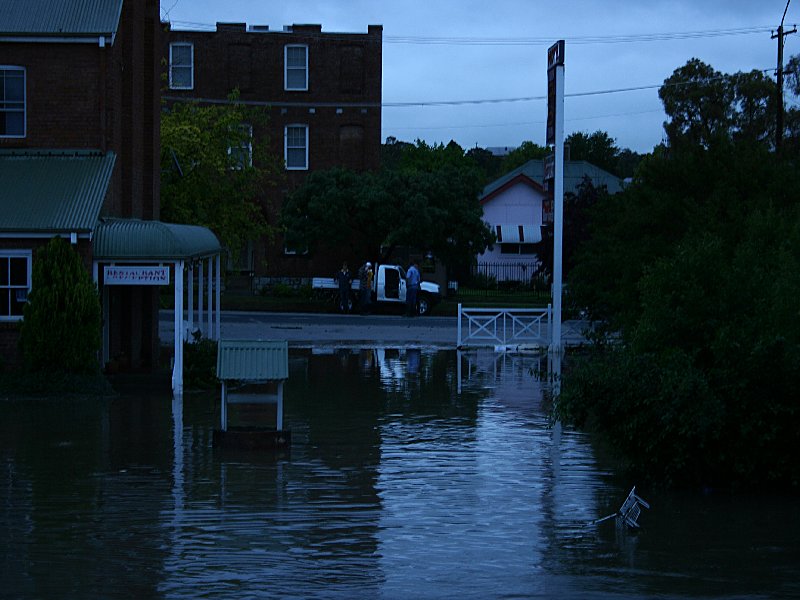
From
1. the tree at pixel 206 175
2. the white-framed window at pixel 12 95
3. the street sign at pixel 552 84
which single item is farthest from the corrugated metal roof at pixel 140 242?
the street sign at pixel 552 84

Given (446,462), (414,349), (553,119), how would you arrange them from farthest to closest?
1. (414,349)
2. (553,119)
3. (446,462)

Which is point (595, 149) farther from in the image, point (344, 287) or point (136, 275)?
point (136, 275)

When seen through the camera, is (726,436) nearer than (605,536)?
No

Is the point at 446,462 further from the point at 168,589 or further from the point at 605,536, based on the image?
the point at 168,589

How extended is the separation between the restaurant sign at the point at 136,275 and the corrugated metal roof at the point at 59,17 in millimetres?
4436

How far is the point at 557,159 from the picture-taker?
28.5 m

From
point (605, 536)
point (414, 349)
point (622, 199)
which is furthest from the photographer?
point (414, 349)

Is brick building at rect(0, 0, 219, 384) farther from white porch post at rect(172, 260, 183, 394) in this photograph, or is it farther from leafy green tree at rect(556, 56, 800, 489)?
leafy green tree at rect(556, 56, 800, 489)

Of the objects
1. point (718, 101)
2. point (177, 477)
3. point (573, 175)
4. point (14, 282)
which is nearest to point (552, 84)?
point (14, 282)

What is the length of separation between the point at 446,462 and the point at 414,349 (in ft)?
58.6

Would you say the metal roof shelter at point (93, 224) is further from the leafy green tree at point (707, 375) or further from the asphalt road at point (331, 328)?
the asphalt road at point (331, 328)

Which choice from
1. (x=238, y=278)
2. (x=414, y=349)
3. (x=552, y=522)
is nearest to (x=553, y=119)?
(x=414, y=349)

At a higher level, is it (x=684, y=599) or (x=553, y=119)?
(x=553, y=119)

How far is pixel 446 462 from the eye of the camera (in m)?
14.2
